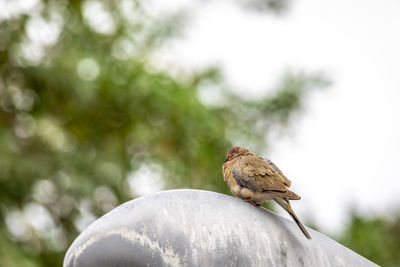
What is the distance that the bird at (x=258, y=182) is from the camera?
2.57 metres

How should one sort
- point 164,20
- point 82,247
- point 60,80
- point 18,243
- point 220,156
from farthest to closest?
point 164,20 < point 220,156 < point 60,80 < point 18,243 < point 82,247

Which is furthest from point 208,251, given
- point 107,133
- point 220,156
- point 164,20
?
point 164,20

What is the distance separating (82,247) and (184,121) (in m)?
6.07

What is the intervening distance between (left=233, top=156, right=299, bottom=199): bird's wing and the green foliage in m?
4.20

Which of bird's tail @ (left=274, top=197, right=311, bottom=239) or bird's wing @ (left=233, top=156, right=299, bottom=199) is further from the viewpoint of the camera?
bird's wing @ (left=233, top=156, right=299, bottom=199)

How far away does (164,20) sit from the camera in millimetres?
10289

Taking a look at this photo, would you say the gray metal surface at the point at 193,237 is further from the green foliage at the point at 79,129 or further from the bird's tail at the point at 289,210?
the green foliage at the point at 79,129

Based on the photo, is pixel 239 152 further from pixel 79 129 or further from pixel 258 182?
pixel 79 129

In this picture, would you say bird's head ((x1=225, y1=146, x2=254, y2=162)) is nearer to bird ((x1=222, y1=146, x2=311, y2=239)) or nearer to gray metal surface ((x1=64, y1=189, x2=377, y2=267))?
bird ((x1=222, y1=146, x2=311, y2=239))

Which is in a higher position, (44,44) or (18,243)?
(44,44)

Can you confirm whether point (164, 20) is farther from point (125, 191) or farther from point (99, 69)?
point (125, 191)

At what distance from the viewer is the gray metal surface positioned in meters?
1.98

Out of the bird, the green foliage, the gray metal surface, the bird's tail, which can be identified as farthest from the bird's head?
the green foliage

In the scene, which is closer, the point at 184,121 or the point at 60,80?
the point at 60,80
